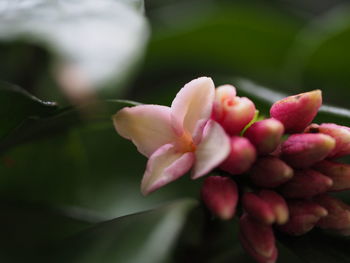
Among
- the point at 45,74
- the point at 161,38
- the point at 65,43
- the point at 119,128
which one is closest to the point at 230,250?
the point at 119,128

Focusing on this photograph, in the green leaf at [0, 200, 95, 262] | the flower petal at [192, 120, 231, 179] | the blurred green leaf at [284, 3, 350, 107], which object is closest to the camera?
the flower petal at [192, 120, 231, 179]

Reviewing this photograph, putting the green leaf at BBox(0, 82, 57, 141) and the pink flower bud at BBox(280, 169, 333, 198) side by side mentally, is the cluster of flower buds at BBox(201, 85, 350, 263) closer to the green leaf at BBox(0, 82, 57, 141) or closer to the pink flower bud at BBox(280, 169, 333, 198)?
the pink flower bud at BBox(280, 169, 333, 198)

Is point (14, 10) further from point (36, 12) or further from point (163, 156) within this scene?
point (163, 156)

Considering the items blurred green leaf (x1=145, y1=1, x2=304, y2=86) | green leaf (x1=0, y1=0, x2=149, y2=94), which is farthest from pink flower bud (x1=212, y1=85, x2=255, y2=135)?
blurred green leaf (x1=145, y1=1, x2=304, y2=86)

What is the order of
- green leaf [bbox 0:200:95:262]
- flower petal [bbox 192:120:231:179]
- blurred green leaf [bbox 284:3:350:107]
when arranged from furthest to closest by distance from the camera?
1. blurred green leaf [bbox 284:3:350:107]
2. green leaf [bbox 0:200:95:262]
3. flower petal [bbox 192:120:231:179]

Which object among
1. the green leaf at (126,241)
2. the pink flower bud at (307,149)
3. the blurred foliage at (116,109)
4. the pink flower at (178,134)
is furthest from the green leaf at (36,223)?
the pink flower bud at (307,149)

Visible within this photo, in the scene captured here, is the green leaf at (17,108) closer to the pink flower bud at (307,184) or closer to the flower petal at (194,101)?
the flower petal at (194,101)
